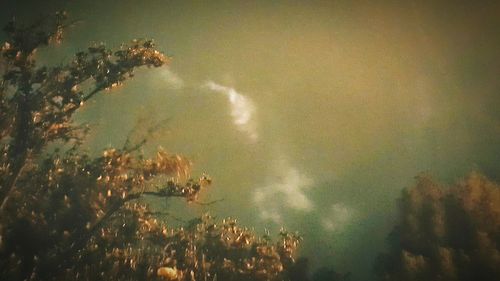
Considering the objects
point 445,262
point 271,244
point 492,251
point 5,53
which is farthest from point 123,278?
point 492,251

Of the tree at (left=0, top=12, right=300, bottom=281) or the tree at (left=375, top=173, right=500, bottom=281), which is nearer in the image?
the tree at (left=0, top=12, right=300, bottom=281)

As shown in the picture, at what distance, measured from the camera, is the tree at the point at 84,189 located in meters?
12.3

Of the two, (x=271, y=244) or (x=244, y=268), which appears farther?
(x=271, y=244)

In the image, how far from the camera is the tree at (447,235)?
16641 mm

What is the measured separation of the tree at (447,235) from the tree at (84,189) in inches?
291

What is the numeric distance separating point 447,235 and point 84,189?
16.7 m

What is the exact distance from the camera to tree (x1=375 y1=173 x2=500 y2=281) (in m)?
16.6

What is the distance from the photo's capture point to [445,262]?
1678 centimetres

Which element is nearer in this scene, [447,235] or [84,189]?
[84,189]

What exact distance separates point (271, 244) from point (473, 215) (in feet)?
33.9

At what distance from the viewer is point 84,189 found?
45.0 ft

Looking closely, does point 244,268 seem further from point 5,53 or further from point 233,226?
point 5,53

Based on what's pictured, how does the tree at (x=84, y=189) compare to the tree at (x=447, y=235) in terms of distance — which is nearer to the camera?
the tree at (x=84, y=189)

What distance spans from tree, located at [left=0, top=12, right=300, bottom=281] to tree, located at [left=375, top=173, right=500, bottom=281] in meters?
7.38
